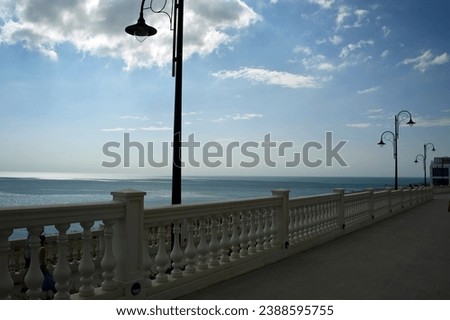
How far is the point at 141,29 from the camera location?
695 centimetres

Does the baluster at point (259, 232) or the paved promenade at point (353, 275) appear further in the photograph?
the baluster at point (259, 232)

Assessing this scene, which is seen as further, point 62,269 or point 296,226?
point 296,226

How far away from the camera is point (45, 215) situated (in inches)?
121

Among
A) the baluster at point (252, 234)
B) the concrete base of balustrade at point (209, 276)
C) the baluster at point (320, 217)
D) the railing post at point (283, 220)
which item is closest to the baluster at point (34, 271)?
the concrete base of balustrade at point (209, 276)

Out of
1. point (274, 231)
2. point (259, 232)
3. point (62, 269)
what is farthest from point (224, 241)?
point (62, 269)

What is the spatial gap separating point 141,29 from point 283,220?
185 inches

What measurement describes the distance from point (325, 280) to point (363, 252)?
250cm

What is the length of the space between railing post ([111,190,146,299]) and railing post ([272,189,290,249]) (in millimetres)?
3193

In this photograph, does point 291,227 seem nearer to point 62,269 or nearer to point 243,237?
point 243,237

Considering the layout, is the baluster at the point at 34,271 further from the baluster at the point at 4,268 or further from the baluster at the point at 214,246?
the baluster at the point at 214,246

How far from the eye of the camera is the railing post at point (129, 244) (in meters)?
3.79

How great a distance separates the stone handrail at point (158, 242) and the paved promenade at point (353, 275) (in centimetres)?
29
